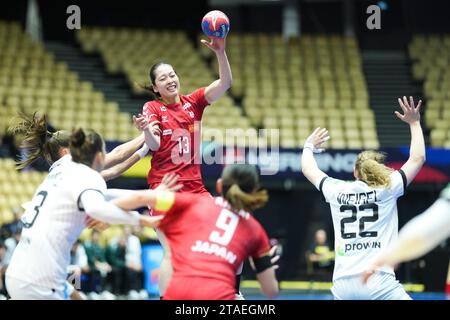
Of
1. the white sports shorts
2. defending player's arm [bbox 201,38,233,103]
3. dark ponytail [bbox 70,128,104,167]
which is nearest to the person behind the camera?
dark ponytail [bbox 70,128,104,167]

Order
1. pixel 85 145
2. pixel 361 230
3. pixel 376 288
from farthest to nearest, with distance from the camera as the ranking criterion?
pixel 361 230 → pixel 376 288 → pixel 85 145

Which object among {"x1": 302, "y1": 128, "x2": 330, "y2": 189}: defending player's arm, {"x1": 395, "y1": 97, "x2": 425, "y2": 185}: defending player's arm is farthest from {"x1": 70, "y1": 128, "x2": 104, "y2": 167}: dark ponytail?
{"x1": 395, "y1": 97, "x2": 425, "y2": 185}: defending player's arm

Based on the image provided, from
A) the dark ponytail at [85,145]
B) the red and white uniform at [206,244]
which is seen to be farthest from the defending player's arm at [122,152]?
the red and white uniform at [206,244]

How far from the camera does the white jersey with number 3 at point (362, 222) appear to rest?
255 inches

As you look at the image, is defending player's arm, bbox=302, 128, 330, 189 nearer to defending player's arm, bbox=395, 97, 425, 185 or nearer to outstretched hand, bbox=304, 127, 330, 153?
outstretched hand, bbox=304, 127, 330, 153

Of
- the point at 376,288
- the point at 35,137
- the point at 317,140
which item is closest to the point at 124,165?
the point at 35,137

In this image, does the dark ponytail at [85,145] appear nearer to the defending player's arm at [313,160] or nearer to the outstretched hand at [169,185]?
the outstretched hand at [169,185]

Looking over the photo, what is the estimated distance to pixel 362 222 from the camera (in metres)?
6.56

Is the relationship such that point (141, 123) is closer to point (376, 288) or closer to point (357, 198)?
point (357, 198)

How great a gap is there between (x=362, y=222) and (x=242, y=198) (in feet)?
5.45

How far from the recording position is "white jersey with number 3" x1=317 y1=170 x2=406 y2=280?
21.3ft

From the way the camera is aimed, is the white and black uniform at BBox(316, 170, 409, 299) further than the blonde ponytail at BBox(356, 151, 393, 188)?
No
